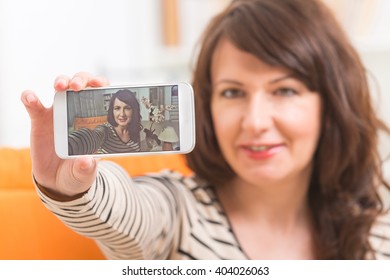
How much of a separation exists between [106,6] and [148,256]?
3.88ft

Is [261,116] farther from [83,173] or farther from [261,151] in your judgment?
[83,173]

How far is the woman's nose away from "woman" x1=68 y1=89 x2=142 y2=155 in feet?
0.98

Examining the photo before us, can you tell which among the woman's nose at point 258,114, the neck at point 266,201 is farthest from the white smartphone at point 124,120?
the neck at point 266,201

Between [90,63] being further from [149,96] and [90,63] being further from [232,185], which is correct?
[149,96]

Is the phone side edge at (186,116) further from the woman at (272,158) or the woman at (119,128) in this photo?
the woman at (272,158)

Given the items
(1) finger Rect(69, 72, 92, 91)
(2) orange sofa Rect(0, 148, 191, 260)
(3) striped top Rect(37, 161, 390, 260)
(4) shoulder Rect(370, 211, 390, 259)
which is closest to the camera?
(1) finger Rect(69, 72, 92, 91)

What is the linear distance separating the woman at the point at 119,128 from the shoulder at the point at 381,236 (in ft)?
1.76

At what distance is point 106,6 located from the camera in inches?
69.2

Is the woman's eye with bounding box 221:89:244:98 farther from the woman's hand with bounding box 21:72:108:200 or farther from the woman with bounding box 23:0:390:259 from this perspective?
the woman's hand with bounding box 21:72:108:200

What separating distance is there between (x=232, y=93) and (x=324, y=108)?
160 millimetres

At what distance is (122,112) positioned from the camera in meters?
0.53

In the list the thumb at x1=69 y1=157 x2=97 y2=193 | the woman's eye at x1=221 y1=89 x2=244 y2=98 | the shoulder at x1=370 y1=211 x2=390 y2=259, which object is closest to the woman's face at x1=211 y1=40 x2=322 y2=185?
the woman's eye at x1=221 y1=89 x2=244 y2=98

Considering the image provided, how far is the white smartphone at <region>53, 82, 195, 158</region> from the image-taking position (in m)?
0.53
